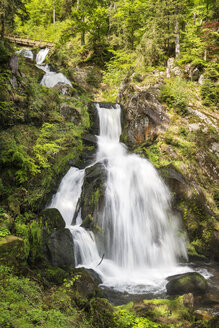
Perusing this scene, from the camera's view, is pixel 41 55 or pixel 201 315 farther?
pixel 41 55

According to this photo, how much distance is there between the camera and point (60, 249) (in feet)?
24.0

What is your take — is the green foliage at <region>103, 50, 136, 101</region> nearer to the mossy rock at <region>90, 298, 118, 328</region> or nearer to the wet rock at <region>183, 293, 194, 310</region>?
the wet rock at <region>183, 293, 194, 310</region>

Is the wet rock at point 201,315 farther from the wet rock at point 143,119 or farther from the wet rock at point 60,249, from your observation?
the wet rock at point 143,119

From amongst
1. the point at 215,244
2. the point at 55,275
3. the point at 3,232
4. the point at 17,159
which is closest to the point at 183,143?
the point at 215,244

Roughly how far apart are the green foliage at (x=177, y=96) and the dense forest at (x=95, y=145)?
2.7 inches

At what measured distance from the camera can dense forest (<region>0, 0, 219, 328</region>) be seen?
505 centimetres

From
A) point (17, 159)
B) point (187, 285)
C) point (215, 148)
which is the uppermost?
point (17, 159)

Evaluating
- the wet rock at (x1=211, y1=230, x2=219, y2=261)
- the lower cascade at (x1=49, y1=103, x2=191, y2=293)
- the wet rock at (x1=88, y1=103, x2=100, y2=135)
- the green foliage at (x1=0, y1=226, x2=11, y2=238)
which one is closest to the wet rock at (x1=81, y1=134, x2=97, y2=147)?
the wet rock at (x1=88, y1=103, x2=100, y2=135)

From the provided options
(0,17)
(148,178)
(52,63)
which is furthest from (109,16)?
(148,178)

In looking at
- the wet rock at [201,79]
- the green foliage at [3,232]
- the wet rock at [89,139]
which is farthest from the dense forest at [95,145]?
the wet rock at [201,79]

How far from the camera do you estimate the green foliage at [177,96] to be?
13.8 m

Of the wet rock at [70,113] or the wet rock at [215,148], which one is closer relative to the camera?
the wet rock at [215,148]

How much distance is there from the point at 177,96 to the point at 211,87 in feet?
9.14

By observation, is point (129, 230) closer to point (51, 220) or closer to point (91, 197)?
point (91, 197)
